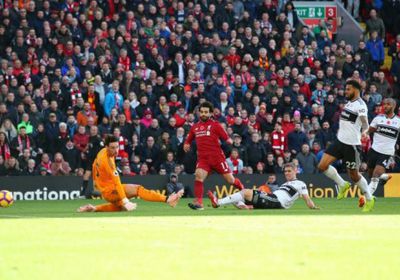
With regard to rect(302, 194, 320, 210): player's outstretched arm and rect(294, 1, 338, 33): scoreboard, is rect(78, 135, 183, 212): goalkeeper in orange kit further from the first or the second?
rect(294, 1, 338, 33): scoreboard

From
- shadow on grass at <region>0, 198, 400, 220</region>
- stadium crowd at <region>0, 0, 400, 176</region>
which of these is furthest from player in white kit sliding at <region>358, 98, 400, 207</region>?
stadium crowd at <region>0, 0, 400, 176</region>

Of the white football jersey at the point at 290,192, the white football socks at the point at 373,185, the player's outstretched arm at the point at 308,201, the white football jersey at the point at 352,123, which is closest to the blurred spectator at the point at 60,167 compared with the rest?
the white football socks at the point at 373,185

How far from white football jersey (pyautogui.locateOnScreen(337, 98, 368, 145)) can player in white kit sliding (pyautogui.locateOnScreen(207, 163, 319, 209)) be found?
118 centimetres

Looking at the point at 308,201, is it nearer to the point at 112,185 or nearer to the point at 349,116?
the point at 349,116

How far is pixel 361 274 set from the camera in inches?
344

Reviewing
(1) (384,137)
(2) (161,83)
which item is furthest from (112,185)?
(2) (161,83)

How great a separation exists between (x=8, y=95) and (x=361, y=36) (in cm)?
1431

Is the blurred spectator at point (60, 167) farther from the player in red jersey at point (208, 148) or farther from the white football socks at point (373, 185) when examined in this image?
the white football socks at point (373, 185)

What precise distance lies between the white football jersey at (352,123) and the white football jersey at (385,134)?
123 inches

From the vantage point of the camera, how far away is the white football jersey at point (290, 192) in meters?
21.3

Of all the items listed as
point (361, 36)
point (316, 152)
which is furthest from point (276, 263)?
point (361, 36)

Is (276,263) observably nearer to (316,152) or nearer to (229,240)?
(229,240)

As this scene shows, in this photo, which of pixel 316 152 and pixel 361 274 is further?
pixel 316 152

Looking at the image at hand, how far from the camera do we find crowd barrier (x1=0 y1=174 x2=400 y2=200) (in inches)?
1184
